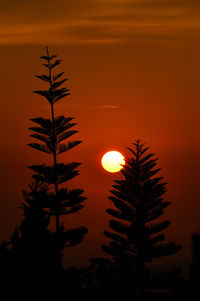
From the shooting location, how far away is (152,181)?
117 ft

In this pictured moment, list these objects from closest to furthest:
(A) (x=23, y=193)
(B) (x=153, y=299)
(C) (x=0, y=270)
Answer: (C) (x=0, y=270) → (A) (x=23, y=193) → (B) (x=153, y=299)

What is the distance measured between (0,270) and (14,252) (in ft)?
2.21

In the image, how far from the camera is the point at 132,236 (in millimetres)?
35781

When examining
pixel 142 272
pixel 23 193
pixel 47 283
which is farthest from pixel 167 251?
pixel 47 283

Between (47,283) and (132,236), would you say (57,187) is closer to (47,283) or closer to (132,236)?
(132,236)

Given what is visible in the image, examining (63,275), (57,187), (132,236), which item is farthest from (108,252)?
(63,275)

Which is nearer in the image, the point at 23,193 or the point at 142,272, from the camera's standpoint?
the point at 23,193

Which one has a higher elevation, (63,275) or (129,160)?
(129,160)

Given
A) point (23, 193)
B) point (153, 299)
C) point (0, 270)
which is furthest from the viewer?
point (153, 299)

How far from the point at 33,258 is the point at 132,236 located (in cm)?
1418

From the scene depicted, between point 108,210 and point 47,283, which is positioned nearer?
point 47,283

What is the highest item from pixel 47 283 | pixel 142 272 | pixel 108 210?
pixel 108 210

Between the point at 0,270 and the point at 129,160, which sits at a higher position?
the point at 129,160

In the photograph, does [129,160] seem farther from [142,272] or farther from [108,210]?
[142,272]
